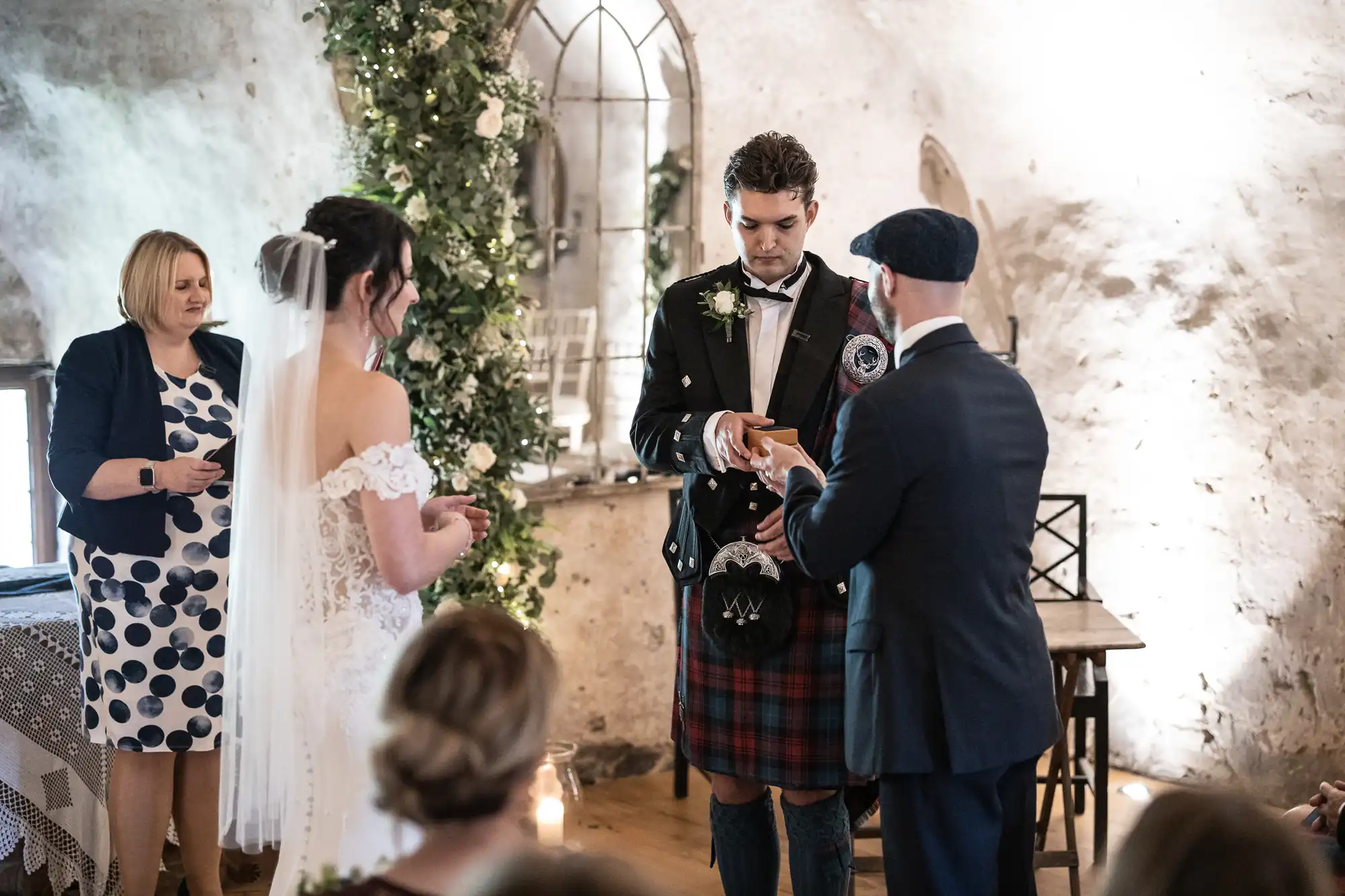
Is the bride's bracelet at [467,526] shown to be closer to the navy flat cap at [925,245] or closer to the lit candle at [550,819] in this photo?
the navy flat cap at [925,245]

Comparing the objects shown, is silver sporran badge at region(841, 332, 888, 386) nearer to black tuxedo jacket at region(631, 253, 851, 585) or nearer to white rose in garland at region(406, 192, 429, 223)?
black tuxedo jacket at region(631, 253, 851, 585)

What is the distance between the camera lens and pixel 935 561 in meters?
2.12

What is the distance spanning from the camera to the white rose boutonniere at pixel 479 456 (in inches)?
149

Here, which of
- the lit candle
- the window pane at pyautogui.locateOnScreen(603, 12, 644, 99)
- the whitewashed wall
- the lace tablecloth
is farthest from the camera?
the window pane at pyautogui.locateOnScreen(603, 12, 644, 99)

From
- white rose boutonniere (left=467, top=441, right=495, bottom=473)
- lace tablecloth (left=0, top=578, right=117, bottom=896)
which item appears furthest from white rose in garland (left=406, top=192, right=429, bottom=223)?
lace tablecloth (left=0, top=578, right=117, bottom=896)

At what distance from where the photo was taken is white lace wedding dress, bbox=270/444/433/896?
231 cm

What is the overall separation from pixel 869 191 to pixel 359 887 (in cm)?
379

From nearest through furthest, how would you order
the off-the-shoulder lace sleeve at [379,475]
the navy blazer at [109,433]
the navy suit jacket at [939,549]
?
the navy suit jacket at [939,549]
the off-the-shoulder lace sleeve at [379,475]
the navy blazer at [109,433]

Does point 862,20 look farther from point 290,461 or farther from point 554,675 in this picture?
point 554,675

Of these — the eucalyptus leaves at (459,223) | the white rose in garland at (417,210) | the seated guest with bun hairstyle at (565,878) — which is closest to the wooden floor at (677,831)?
the eucalyptus leaves at (459,223)

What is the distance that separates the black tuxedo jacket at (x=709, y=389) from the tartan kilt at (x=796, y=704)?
0.09 m

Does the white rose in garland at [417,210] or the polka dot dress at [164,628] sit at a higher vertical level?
the white rose in garland at [417,210]

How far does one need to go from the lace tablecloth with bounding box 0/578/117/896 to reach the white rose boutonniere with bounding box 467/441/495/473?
1077 millimetres

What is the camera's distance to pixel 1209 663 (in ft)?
14.4
